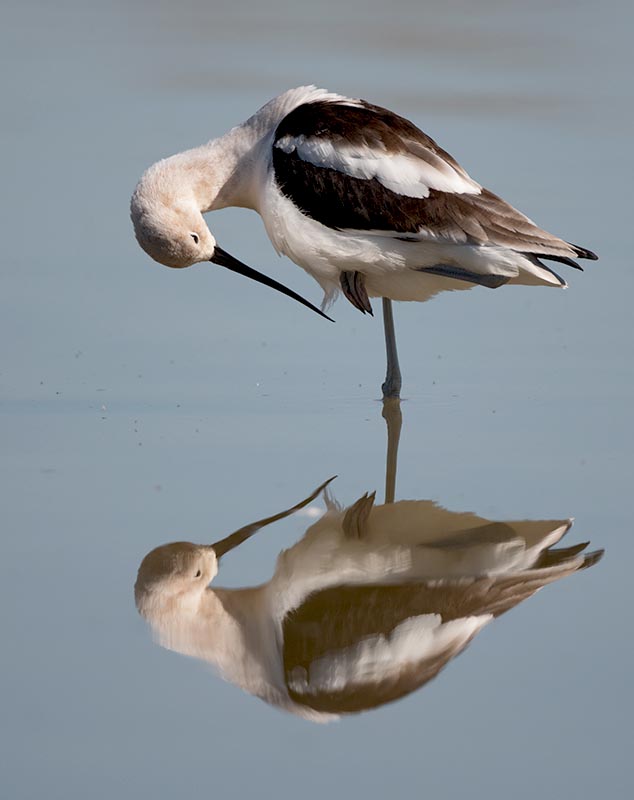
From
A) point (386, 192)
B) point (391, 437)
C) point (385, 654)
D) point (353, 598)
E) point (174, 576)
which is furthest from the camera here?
point (386, 192)

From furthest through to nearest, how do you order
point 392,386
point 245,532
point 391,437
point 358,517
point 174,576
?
point 392,386 → point 391,437 → point 358,517 → point 245,532 → point 174,576

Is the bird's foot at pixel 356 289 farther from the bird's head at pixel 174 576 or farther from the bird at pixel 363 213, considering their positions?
the bird's head at pixel 174 576

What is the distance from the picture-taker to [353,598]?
4.91m

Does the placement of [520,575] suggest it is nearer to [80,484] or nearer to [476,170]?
[80,484]

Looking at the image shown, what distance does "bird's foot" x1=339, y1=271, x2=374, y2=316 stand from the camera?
23.1 feet

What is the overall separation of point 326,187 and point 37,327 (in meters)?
1.76

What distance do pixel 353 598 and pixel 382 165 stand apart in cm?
244

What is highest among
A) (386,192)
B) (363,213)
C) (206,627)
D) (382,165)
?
(382,165)

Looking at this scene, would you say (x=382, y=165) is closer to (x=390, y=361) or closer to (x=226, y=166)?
(x=226, y=166)

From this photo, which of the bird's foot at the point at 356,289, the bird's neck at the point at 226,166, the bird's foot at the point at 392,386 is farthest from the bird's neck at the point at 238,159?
the bird's foot at the point at 392,386

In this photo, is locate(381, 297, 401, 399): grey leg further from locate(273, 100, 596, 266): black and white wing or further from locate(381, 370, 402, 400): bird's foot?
locate(273, 100, 596, 266): black and white wing

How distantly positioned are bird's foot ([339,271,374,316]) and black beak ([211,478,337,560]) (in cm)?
145

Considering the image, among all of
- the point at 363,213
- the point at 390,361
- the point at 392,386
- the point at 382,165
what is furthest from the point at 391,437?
the point at 382,165

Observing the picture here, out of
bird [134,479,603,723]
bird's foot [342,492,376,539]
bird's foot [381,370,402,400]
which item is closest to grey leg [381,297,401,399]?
bird's foot [381,370,402,400]
